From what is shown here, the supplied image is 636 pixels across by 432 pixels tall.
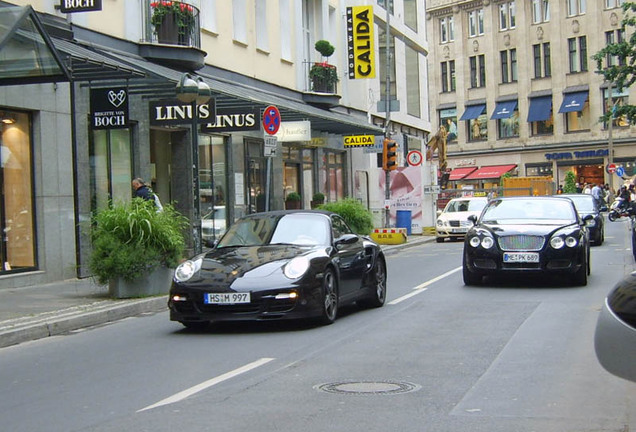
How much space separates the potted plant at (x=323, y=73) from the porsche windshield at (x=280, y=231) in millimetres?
19969

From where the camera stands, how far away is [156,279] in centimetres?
1446

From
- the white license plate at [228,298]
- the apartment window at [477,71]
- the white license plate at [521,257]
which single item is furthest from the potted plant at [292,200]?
the apartment window at [477,71]

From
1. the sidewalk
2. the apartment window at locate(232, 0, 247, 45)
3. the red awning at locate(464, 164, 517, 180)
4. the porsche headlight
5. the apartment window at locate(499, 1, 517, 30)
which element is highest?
the apartment window at locate(499, 1, 517, 30)

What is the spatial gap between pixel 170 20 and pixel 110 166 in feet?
13.2

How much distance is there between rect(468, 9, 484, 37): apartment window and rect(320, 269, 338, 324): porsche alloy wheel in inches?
2632

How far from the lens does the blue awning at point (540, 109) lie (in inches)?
2729

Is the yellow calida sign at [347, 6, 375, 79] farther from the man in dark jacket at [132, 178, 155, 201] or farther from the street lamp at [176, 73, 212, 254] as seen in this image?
the street lamp at [176, 73, 212, 254]

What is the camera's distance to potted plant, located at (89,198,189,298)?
13.9m

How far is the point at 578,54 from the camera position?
68.4 metres

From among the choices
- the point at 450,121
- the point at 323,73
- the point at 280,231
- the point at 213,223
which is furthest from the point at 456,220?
the point at 450,121

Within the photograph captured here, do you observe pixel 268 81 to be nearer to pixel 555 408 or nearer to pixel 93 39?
pixel 93 39

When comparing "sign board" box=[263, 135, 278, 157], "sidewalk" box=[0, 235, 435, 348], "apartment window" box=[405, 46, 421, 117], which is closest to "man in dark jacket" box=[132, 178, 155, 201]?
"sidewalk" box=[0, 235, 435, 348]

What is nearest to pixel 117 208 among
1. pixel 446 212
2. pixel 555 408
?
pixel 555 408

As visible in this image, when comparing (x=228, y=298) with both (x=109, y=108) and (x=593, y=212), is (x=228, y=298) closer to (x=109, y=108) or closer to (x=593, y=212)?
(x=109, y=108)
